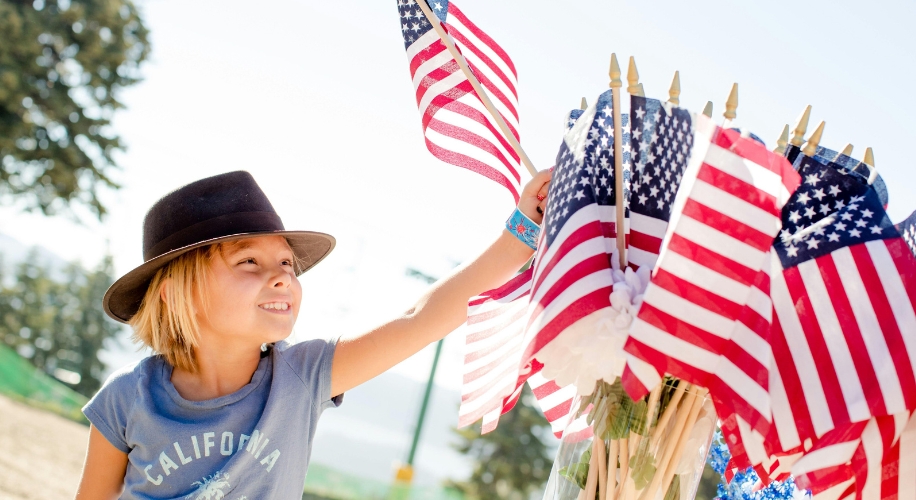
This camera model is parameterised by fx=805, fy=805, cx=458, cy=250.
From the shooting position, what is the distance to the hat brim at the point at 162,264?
106 inches

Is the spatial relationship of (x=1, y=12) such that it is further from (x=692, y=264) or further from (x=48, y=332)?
(x=48, y=332)

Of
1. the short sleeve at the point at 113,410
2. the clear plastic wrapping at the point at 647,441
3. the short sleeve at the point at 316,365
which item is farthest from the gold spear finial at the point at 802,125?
the short sleeve at the point at 113,410

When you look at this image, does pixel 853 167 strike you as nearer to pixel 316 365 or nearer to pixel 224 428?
pixel 316 365

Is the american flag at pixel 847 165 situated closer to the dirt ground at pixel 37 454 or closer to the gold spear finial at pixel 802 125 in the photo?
the gold spear finial at pixel 802 125

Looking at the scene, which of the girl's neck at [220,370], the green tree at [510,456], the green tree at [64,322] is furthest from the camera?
the green tree at [64,322]

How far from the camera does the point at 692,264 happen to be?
142cm

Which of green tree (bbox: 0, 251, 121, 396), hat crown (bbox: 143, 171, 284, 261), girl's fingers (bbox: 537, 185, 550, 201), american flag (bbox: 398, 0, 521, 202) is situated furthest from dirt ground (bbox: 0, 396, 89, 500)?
green tree (bbox: 0, 251, 121, 396)

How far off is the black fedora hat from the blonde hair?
0.20 feet

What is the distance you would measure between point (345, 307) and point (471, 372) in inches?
832

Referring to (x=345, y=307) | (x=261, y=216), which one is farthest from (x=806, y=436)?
(x=345, y=307)

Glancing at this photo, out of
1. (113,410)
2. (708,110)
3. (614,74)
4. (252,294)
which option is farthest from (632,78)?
(113,410)

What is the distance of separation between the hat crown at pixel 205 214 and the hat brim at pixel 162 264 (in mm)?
42

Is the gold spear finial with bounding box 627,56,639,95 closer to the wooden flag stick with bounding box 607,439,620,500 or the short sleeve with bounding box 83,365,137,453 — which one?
the wooden flag stick with bounding box 607,439,620,500

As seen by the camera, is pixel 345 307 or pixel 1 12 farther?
pixel 345 307
